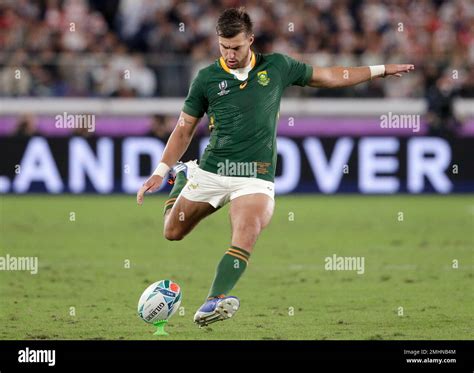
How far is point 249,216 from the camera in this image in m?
8.59

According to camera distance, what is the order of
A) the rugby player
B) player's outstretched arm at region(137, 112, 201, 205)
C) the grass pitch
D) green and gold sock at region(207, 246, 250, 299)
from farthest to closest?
the grass pitch
player's outstretched arm at region(137, 112, 201, 205)
the rugby player
green and gold sock at region(207, 246, 250, 299)

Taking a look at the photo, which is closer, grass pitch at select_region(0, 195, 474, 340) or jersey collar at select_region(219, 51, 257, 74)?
jersey collar at select_region(219, 51, 257, 74)

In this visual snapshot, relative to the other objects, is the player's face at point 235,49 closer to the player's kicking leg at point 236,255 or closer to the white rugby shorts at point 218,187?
the white rugby shorts at point 218,187

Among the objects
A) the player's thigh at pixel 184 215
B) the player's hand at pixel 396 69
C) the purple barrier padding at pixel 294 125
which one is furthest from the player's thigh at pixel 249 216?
the purple barrier padding at pixel 294 125

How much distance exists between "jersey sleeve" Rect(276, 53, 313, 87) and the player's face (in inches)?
16.7

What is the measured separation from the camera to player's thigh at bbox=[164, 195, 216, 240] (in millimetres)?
9164

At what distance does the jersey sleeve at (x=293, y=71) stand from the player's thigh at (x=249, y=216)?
1045 millimetres

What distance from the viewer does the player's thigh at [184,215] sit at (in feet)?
30.1

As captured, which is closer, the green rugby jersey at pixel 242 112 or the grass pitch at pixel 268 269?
the green rugby jersey at pixel 242 112

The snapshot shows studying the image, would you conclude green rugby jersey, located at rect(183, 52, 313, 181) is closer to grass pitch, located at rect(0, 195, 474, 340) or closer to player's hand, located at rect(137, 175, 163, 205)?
player's hand, located at rect(137, 175, 163, 205)

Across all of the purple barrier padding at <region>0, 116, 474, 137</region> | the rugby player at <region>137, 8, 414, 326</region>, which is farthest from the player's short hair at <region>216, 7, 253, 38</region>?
the purple barrier padding at <region>0, 116, 474, 137</region>

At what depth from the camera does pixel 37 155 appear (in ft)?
64.6
